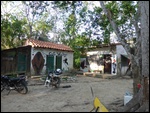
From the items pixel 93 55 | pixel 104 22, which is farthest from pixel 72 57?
pixel 104 22

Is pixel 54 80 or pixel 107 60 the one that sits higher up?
pixel 107 60

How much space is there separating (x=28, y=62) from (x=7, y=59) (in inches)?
63.4

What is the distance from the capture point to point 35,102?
25.1 ft

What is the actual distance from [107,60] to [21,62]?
28.6 ft

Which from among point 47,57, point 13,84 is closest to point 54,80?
point 13,84

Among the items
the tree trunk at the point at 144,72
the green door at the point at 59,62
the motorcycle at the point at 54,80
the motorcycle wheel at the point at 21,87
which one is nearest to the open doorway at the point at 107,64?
the green door at the point at 59,62

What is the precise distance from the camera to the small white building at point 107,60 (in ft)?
66.2

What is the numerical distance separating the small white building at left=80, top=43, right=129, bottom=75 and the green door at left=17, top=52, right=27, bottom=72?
25.3 ft

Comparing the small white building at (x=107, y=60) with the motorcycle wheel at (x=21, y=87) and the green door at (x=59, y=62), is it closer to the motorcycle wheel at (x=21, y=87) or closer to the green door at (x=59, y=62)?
the green door at (x=59, y=62)

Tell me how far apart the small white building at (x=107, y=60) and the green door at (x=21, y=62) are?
7.70 metres

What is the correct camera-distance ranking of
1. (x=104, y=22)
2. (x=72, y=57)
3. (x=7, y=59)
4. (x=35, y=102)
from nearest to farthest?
1. (x=35, y=102)
2. (x=104, y=22)
3. (x=7, y=59)
4. (x=72, y=57)

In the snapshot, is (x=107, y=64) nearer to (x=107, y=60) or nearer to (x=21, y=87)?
(x=107, y=60)

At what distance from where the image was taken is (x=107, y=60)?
838 inches

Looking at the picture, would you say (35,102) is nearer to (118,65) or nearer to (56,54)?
(56,54)
